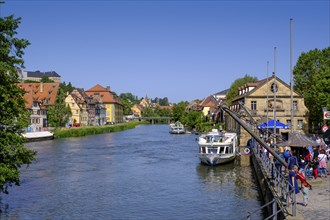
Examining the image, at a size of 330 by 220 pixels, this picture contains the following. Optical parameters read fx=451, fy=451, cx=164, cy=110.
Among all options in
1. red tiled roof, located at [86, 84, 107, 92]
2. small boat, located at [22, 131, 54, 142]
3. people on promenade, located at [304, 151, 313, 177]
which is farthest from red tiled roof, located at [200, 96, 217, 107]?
people on promenade, located at [304, 151, 313, 177]

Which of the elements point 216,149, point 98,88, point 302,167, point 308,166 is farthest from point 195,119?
point 302,167

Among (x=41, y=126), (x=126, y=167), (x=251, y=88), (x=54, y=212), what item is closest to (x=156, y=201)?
(x=54, y=212)

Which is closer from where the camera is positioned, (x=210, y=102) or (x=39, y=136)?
(x=39, y=136)

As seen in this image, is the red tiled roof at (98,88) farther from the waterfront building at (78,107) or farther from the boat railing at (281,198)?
the boat railing at (281,198)

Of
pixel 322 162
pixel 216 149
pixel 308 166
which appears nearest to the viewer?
pixel 322 162

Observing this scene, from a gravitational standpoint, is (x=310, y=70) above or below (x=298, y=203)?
above

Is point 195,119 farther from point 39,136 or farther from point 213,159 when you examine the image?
point 213,159

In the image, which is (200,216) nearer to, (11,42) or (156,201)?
(156,201)

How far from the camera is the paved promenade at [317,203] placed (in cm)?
1696

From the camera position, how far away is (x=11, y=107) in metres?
21.1

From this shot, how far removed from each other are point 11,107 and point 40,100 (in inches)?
3477

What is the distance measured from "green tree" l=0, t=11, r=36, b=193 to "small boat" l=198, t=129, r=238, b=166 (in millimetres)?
25973

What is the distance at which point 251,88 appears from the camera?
7462 cm

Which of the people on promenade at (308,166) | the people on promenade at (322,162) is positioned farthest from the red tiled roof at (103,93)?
the people on promenade at (322,162)
